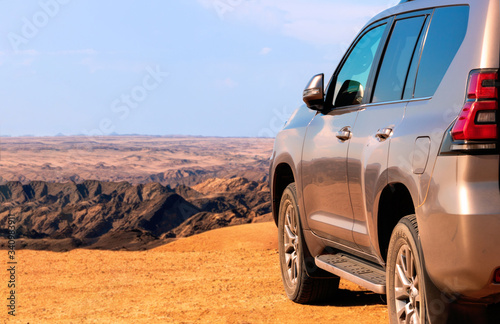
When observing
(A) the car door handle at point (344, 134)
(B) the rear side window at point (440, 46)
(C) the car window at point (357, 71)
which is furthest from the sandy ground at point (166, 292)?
(B) the rear side window at point (440, 46)

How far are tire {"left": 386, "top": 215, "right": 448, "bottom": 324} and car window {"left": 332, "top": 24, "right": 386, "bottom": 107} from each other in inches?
58.5

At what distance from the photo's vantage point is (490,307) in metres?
4.12

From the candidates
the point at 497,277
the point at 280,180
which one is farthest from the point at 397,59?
the point at 280,180

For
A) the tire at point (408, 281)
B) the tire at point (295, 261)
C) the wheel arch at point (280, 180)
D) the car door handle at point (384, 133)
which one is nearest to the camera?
the tire at point (408, 281)

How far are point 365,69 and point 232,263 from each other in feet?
21.8

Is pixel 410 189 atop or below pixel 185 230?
atop

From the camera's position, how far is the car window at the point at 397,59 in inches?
200

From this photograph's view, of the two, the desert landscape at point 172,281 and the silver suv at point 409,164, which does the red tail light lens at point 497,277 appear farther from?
the desert landscape at point 172,281

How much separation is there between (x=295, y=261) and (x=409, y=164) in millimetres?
3218

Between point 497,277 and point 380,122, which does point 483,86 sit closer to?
point 497,277

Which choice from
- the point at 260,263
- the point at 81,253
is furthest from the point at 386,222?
the point at 81,253

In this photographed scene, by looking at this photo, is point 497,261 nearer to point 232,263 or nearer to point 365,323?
point 365,323

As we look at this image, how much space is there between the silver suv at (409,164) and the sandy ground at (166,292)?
52cm

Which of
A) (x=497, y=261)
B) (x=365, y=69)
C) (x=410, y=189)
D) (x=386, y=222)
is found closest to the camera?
(x=497, y=261)
